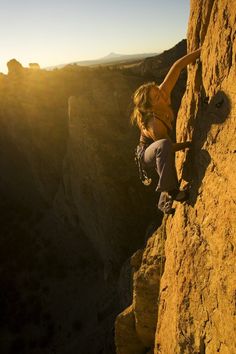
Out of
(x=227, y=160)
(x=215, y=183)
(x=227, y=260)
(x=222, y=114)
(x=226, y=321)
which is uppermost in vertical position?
(x=222, y=114)

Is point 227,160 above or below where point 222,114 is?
below

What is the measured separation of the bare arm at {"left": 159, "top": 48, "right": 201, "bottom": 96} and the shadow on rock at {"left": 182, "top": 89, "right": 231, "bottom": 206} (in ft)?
1.75

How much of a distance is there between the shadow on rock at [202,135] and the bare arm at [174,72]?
535 millimetres

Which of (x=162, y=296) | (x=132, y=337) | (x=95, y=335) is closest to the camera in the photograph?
(x=162, y=296)

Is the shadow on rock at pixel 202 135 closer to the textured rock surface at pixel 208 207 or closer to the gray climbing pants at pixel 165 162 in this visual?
the textured rock surface at pixel 208 207

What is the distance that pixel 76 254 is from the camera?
29.0 meters

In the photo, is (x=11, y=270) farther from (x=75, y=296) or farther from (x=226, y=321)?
(x=226, y=321)

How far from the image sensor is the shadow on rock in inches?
191

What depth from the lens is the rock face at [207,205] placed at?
4.38m

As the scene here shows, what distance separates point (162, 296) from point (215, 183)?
3563 mm

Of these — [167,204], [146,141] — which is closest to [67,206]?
[167,204]

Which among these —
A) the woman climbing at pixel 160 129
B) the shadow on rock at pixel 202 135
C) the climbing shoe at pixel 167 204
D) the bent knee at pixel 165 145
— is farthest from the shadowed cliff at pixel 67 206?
the bent knee at pixel 165 145

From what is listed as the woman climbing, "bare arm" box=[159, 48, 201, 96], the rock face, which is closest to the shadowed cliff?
the rock face

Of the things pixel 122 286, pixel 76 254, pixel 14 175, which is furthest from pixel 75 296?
pixel 14 175
